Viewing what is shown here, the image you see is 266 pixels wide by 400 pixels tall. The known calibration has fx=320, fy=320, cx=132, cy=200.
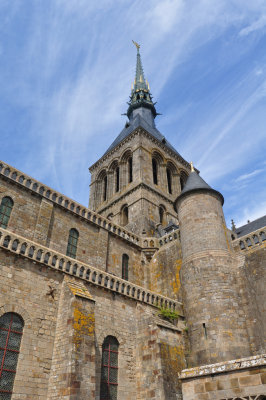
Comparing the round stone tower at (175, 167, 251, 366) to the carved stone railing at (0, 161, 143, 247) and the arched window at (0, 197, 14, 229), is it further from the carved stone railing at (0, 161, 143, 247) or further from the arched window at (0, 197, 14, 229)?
the arched window at (0, 197, 14, 229)

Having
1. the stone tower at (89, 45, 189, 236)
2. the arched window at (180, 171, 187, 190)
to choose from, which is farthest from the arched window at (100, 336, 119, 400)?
the arched window at (180, 171, 187, 190)

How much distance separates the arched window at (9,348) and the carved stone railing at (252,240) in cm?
1108

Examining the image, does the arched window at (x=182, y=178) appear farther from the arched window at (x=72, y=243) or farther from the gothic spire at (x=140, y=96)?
the arched window at (x=72, y=243)

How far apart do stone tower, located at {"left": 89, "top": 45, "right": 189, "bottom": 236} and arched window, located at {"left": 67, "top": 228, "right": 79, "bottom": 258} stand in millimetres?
6044

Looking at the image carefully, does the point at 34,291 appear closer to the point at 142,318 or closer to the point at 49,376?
the point at 49,376

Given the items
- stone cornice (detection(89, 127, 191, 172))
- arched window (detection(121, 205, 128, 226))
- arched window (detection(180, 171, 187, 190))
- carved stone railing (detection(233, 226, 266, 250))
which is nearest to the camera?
carved stone railing (detection(233, 226, 266, 250))

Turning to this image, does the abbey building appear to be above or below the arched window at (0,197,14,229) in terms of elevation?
below

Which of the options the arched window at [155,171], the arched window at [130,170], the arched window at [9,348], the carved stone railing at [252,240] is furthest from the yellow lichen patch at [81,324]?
the arched window at [155,171]

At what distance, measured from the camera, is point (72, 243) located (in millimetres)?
17500

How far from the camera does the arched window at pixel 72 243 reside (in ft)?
56.4

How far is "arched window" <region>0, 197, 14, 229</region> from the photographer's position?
15.0 metres

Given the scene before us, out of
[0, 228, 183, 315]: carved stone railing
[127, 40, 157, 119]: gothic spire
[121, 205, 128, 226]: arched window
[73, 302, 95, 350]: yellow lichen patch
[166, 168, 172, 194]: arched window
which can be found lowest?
[73, 302, 95, 350]: yellow lichen patch

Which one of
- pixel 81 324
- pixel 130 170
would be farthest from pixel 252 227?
pixel 130 170

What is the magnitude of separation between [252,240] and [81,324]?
9.61 meters
